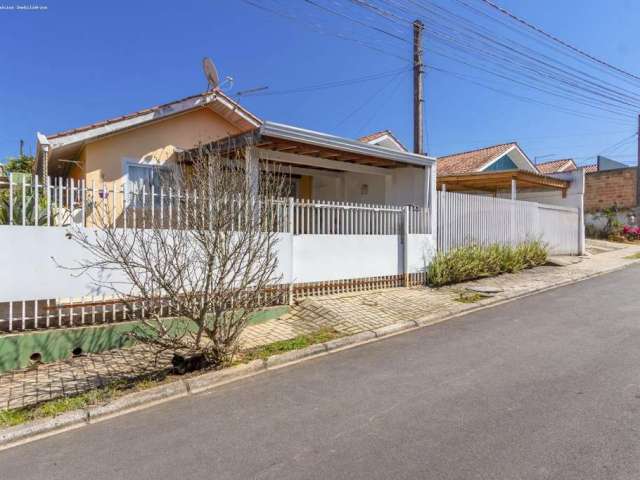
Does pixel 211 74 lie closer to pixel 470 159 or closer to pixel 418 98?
pixel 418 98

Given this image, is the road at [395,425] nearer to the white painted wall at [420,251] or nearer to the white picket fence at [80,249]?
the white picket fence at [80,249]

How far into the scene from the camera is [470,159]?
21672 mm

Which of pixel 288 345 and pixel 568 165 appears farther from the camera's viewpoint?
pixel 568 165

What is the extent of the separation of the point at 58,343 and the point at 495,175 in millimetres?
13200

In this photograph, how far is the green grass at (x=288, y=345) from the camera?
539 cm

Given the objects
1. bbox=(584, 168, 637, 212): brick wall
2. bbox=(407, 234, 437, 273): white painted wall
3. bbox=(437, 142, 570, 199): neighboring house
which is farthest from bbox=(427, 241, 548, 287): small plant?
bbox=(584, 168, 637, 212): brick wall

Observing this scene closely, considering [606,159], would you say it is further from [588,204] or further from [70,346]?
[70,346]

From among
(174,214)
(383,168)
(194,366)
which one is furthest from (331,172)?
(194,366)

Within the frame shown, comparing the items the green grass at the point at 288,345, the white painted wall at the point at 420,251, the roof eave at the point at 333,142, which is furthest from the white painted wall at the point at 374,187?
the green grass at the point at 288,345

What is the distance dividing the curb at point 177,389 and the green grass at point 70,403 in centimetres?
9

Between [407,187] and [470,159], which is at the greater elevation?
[470,159]

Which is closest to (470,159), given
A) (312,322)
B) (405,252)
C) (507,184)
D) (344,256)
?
(507,184)

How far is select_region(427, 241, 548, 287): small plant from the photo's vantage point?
10227 mm

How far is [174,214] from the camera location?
6.18m
